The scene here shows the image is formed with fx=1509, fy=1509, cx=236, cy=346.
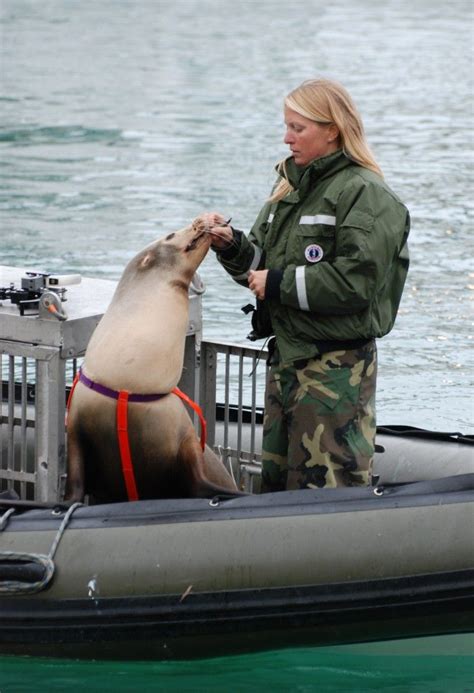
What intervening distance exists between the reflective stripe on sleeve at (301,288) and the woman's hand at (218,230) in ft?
0.99

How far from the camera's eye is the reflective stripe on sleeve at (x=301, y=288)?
4480mm

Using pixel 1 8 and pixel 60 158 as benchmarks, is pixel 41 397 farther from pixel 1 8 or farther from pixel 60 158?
pixel 1 8

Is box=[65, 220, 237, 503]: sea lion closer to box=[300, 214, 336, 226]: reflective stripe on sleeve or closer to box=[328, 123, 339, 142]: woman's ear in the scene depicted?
box=[300, 214, 336, 226]: reflective stripe on sleeve

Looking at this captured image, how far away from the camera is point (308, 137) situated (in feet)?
14.9

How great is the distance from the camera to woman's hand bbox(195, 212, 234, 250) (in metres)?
4.70

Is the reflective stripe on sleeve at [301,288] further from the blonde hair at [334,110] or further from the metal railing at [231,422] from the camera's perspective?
the metal railing at [231,422]

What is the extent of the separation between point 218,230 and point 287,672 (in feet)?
4.69

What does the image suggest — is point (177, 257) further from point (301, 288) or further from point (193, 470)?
point (193, 470)

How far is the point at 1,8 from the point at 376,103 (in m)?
14.9

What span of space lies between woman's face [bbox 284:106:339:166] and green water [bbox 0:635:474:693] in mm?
1575

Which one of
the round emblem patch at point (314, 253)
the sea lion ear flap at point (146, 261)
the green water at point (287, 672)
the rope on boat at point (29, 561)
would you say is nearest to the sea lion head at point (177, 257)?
the sea lion ear flap at point (146, 261)

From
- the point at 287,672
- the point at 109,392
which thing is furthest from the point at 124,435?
the point at 287,672

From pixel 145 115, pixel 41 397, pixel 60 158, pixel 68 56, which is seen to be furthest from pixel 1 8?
pixel 41 397

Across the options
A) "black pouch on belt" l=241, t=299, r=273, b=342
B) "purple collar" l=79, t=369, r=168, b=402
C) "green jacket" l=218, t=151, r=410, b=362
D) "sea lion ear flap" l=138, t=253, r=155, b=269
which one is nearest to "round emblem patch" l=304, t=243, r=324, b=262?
"green jacket" l=218, t=151, r=410, b=362
